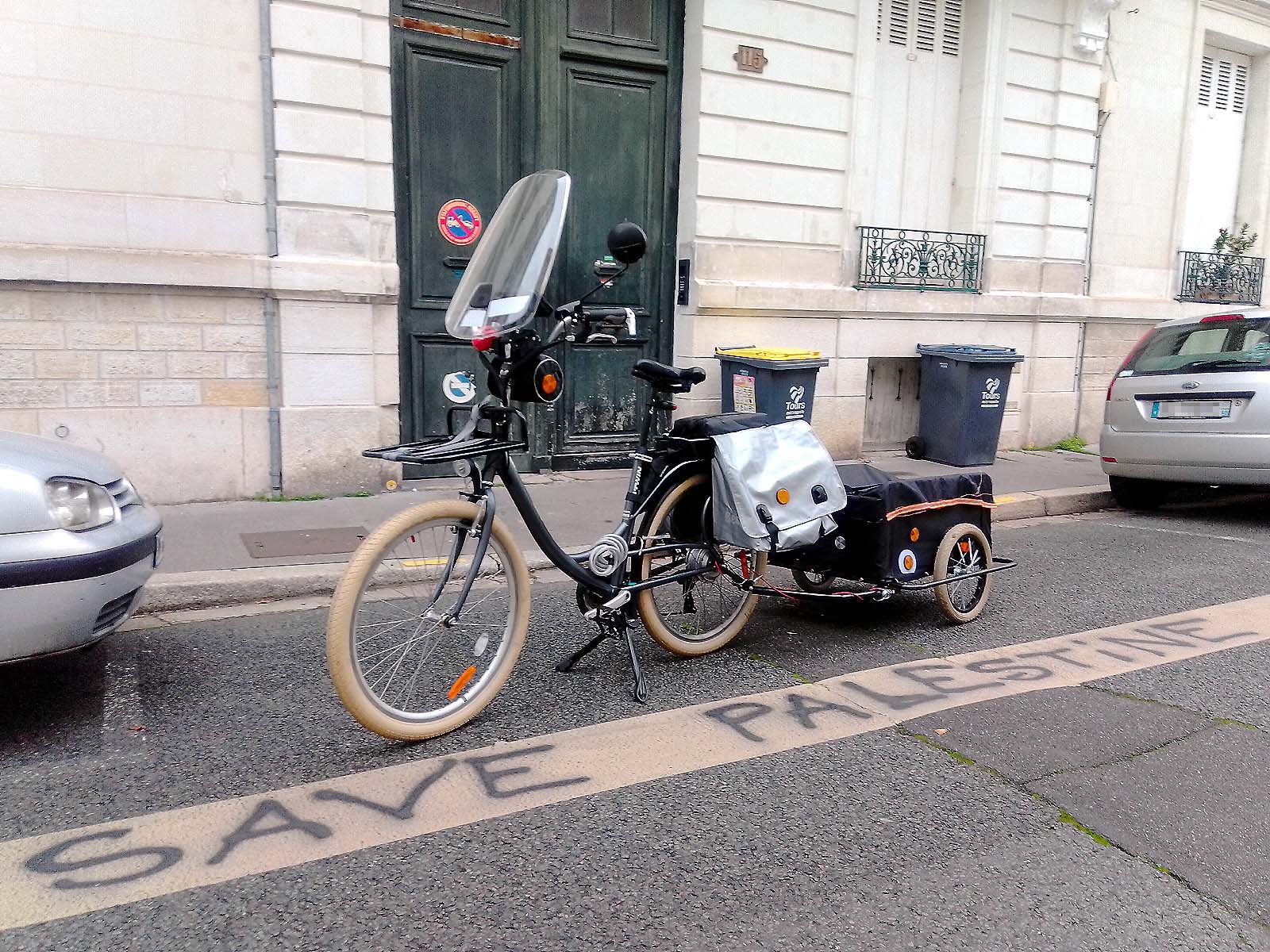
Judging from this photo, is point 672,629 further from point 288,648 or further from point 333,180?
point 333,180

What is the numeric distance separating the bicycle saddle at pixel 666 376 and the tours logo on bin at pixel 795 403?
451 centimetres

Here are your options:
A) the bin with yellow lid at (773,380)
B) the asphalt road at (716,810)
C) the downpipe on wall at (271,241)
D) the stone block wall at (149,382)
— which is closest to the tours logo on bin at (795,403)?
the bin with yellow lid at (773,380)

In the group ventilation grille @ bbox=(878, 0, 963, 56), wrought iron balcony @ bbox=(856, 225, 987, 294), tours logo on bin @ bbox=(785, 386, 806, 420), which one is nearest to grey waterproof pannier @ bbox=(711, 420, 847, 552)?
tours logo on bin @ bbox=(785, 386, 806, 420)

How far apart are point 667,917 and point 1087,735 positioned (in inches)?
75.6

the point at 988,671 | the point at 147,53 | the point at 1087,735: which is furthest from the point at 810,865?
the point at 147,53

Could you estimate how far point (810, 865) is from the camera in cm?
274

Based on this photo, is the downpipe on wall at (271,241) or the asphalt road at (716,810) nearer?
the asphalt road at (716,810)

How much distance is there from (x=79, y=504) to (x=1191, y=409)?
7469mm

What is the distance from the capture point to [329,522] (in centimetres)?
668

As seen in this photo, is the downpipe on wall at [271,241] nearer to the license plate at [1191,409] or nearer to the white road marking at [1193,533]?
the white road marking at [1193,533]

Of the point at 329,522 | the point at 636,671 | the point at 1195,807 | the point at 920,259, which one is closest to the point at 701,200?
the point at 920,259

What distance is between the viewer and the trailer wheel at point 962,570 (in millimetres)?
4832

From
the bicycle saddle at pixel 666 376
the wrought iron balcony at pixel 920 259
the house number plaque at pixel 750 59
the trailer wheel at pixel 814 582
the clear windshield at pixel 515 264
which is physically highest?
the house number plaque at pixel 750 59

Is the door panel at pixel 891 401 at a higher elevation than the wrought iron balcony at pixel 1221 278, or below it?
below
